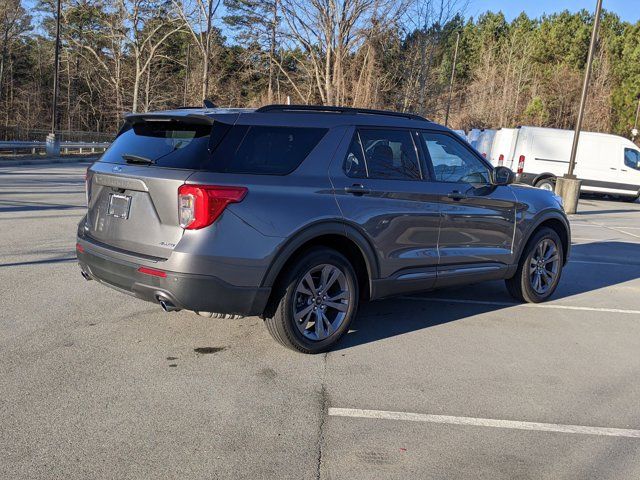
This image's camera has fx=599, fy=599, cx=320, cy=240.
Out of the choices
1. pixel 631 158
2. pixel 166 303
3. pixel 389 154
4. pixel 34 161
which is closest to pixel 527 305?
pixel 389 154

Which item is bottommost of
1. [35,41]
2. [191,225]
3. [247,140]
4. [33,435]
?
[33,435]

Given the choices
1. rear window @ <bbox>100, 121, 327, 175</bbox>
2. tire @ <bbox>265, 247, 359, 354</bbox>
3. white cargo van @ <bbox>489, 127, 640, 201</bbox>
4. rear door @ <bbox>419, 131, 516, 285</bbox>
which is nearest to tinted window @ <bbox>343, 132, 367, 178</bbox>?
rear window @ <bbox>100, 121, 327, 175</bbox>

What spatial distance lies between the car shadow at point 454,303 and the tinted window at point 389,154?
1.41 metres

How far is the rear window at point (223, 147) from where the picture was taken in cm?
423

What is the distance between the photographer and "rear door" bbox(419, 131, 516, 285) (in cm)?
550

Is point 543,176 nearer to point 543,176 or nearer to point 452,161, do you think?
point 543,176

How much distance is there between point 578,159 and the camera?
22.0 meters

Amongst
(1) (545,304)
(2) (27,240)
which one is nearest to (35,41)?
(2) (27,240)

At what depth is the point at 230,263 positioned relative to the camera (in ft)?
13.6

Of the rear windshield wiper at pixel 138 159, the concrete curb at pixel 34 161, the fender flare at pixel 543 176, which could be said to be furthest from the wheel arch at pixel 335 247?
the concrete curb at pixel 34 161

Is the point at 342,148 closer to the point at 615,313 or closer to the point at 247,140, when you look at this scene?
the point at 247,140

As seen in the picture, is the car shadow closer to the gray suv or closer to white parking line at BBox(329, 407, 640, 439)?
the gray suv

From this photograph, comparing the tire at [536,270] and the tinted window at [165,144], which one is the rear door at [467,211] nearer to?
the tire at [536,270]

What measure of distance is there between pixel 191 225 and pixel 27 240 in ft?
17.2
